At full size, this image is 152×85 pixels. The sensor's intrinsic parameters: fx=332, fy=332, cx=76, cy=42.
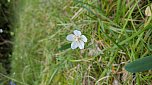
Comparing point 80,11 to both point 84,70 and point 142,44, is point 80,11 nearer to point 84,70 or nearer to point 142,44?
point 84,70

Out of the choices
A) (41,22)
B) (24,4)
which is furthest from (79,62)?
(24,4)

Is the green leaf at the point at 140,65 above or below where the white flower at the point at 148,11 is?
below

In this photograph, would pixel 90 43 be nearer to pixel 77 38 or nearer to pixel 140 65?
pixel 77 38

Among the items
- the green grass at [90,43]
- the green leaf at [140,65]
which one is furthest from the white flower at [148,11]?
the green leaf at [140,65]

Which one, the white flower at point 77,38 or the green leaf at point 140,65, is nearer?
the green leaf at point 140,65

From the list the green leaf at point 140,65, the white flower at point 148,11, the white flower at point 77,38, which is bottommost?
the green leaf at point 140,65

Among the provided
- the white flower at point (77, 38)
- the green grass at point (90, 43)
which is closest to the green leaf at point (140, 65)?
the green grass at point (90, 43)

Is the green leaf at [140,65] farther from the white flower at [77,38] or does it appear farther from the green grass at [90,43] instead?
the white flower at [77,38]

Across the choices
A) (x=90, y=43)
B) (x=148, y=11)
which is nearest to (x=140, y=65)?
(x=148, y=11)
